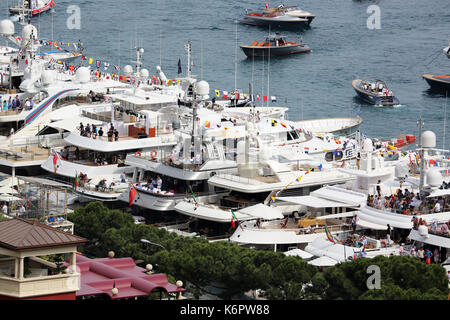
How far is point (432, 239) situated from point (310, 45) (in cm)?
8631

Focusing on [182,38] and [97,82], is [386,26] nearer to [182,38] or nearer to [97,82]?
[182,38]

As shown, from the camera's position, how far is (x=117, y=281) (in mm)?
42438

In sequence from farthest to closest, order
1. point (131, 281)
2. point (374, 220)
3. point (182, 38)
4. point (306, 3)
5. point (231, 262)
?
point (306, 3)
point (182, 38)
point (374, 220)
point (231, 262)
point (131, 281)

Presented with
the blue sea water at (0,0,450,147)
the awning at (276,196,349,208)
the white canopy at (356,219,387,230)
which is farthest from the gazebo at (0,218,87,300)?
the blue sea water at (0,0,450,147)

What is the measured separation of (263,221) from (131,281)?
1861 centimetres

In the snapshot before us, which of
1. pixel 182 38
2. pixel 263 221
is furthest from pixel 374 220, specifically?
pixel 182 38

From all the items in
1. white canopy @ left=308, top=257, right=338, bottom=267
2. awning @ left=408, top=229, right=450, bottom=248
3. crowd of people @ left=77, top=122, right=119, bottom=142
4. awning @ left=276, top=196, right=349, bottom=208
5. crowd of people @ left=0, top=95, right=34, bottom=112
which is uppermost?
crowd of people @ left=0, top=95, right=34, bottom=112

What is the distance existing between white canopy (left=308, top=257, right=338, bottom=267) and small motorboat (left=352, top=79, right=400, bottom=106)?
56.4m

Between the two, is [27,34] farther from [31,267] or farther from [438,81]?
[31,267]

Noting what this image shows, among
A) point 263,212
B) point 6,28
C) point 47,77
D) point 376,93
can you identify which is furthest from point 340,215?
point 376,93

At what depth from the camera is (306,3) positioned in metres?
164

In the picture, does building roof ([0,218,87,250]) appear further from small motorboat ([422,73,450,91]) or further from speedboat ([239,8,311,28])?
speedboat ([239,8,311,28])

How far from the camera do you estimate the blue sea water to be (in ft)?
368

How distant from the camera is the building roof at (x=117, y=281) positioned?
41.8m
